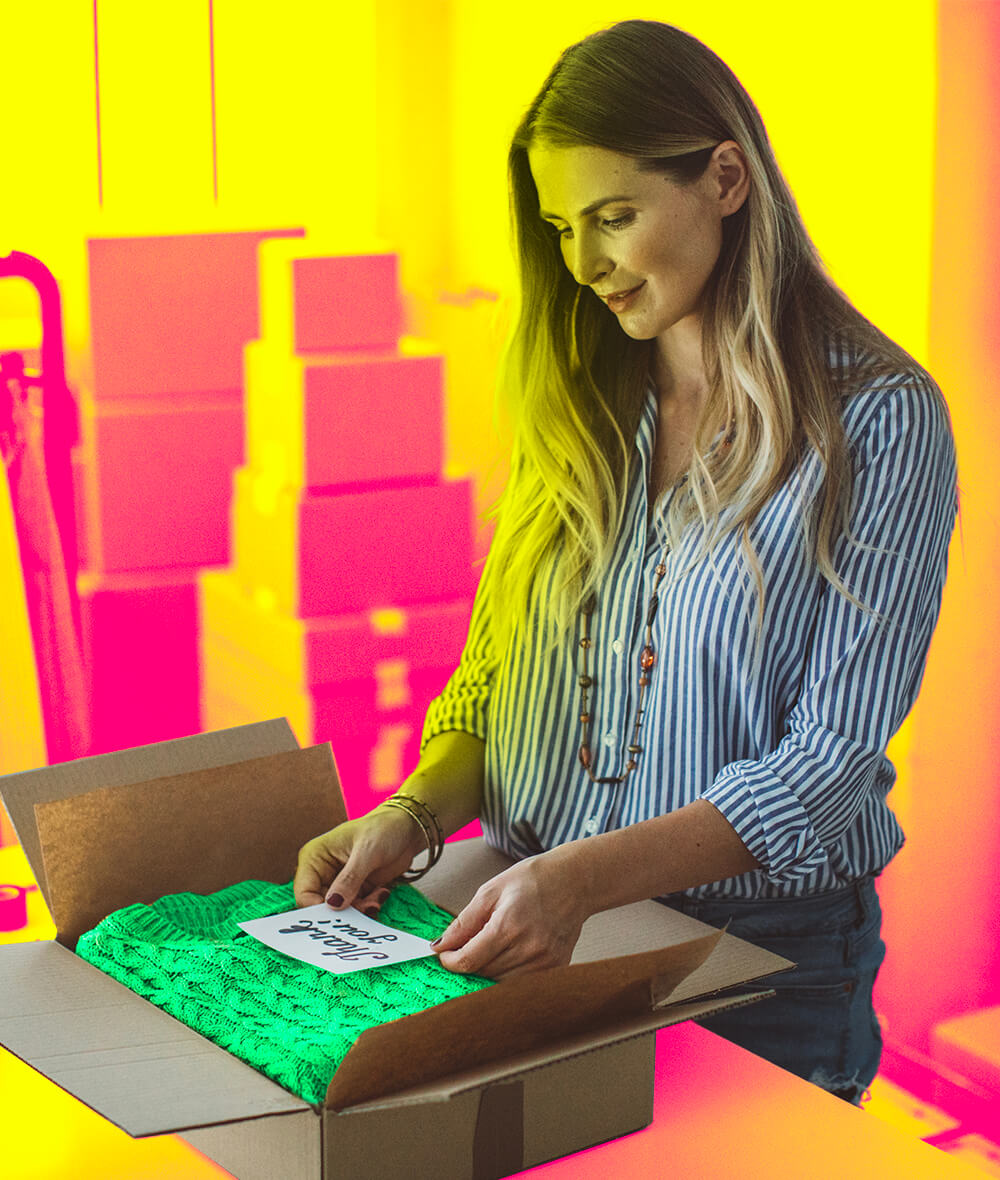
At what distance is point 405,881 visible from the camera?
1.24 m

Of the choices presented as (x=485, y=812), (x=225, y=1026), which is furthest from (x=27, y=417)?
(x=225, y=1026)

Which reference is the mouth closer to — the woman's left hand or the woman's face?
the woman's face

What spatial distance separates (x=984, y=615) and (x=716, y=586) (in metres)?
1.07

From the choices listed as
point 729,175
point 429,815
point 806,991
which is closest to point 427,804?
point 429,815

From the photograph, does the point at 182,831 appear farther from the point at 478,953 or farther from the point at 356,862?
the point at 478,953

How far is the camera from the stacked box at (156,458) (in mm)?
2041

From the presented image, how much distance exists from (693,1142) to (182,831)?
462 mm

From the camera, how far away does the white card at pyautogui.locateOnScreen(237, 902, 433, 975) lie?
3.38 ft

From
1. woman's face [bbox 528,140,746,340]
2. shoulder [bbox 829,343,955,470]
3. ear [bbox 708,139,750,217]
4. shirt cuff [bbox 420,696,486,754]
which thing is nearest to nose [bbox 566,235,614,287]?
woman's face [bbox 528,140,746,340]

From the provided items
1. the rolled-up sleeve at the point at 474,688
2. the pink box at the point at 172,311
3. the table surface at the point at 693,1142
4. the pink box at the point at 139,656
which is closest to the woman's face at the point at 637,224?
the rolled-up sleeve at the point at 474,688

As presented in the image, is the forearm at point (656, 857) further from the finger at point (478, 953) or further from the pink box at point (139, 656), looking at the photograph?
the pink box at point (139, 656)

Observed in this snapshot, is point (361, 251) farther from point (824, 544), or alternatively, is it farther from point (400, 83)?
point (824, 544)

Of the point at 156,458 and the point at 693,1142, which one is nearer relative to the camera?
the point at 693,1142

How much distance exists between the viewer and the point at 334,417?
7.14ft
